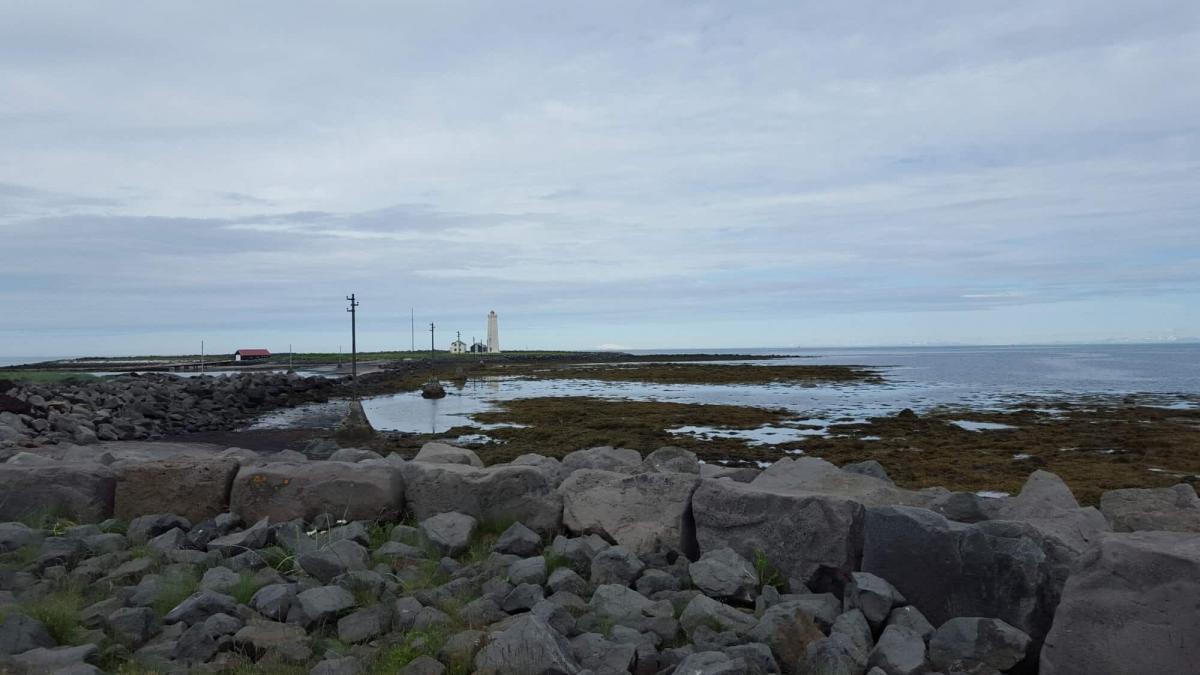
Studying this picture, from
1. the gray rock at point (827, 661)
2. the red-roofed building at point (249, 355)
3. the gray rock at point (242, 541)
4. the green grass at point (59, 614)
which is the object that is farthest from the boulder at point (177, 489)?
the red-roofed building at point (249, 355)

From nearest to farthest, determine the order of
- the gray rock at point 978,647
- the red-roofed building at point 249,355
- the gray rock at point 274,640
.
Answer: the gray rock at point 978,647
the gray rock at point 274,640
the red-roofed building at point 249,355

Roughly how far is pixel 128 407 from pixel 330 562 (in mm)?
21517

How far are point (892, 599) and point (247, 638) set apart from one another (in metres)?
3.57

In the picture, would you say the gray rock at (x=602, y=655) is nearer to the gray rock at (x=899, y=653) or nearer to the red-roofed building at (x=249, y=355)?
the gray rock at (x=899, y=653)

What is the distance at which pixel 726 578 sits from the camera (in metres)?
4.99

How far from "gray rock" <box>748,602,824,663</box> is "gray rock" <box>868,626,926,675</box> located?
298 millimetres

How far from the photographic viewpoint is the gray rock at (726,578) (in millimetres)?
4938

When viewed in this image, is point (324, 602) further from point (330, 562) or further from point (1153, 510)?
point (1153, 510)

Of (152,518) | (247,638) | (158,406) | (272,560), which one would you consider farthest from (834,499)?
(158,406)

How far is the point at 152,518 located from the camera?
6664mm

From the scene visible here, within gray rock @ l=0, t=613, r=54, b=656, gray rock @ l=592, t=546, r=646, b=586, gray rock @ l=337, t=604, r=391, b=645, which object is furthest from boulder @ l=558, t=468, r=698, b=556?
gray rock @ l=0, t=613, r=54, b=656

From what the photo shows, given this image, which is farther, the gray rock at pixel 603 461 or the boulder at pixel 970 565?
the gray rock at pixel 603 461

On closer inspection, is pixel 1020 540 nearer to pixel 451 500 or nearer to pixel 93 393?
pixel 451 500

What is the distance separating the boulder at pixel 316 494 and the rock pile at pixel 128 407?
23.1 ft
